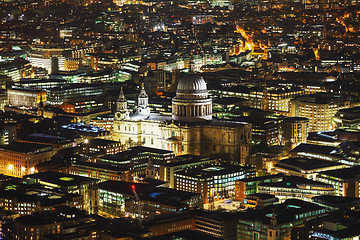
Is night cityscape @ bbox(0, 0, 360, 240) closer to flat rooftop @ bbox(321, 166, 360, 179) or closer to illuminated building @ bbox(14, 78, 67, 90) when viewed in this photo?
flat rooftop @ bbox(321, 166, 360, 179)

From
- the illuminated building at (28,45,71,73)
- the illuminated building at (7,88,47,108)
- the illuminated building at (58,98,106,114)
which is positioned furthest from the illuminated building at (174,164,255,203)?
the illuminated building at (28,45,71,73)

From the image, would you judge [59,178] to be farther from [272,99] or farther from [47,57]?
[47,57]

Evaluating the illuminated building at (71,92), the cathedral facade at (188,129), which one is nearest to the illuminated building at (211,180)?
the cathedral facade at (188,129)

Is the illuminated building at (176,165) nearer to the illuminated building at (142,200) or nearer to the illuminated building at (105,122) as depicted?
the illuminated building at (142,200)

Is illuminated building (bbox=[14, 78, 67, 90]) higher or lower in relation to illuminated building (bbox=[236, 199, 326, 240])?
higher

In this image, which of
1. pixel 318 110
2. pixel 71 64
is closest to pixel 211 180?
pixel 318 110

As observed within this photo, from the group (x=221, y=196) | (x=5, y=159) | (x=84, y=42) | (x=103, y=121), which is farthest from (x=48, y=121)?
(x=84, y=42)
